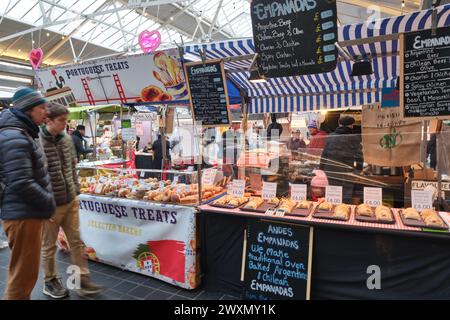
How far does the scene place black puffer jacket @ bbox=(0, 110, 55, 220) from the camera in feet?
A: 7.36

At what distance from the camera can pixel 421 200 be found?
2.80 metres

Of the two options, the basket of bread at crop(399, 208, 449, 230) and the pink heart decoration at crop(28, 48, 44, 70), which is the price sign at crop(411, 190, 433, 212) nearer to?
the basket of bread at crop(399, 208, 449, 230)

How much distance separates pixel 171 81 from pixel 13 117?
208cm

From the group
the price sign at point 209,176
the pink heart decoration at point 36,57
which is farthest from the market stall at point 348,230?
the pink heart decoration at point 36,57

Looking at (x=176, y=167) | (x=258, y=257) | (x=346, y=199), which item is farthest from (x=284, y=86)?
(x=176, y=167)

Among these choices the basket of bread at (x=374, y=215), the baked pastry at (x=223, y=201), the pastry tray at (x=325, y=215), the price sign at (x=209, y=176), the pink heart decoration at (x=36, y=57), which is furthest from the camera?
the pink heart decoration at (x=36, y=57)

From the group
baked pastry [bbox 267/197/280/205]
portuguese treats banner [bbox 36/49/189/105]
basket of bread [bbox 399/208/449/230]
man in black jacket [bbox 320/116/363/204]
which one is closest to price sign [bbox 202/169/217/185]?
baked pastry [bbox 267/197/280/205]

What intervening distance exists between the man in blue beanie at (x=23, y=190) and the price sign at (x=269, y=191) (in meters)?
2.03

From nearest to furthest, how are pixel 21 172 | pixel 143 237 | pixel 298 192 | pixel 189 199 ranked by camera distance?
pixel 21 172 → pixel 298 192 → pixel 189 199 → pixel 143 237

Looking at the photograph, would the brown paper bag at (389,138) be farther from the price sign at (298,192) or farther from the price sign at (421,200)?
the price sign at (298,192)

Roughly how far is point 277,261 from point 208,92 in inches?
74.5

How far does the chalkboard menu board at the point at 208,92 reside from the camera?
132 inches

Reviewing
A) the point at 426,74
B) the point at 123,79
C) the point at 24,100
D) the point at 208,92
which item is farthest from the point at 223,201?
the point at 123,79

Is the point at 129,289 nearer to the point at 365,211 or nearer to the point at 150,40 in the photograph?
the point at 365,211
